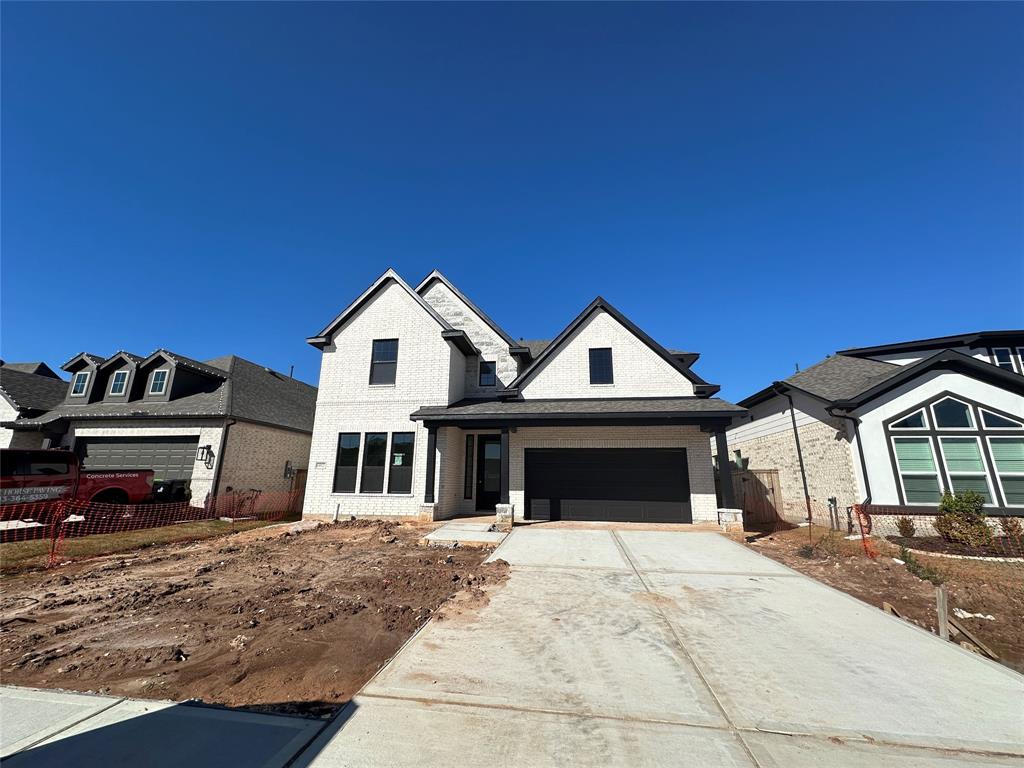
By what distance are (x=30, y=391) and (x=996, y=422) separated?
39.7 m

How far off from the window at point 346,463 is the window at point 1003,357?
27.3 meters

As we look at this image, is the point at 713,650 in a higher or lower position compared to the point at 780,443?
lower

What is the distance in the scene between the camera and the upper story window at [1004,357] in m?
16.7

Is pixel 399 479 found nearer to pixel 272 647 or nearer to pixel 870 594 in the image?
pixel 272 647

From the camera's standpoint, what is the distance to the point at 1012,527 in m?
10.3

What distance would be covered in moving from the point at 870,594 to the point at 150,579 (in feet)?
41.0

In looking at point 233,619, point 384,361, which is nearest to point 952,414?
point 233,619

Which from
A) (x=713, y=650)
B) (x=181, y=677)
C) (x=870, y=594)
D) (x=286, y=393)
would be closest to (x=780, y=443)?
(x=870, y=594)

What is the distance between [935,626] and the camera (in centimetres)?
559

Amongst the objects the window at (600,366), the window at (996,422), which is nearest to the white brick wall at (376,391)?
the window at (600,366)

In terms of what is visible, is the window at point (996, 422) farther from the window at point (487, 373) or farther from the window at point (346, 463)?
the window at point (346, 463)

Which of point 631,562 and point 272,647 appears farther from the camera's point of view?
point 631,562

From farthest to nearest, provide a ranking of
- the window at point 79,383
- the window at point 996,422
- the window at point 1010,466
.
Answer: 1. the window at point 79,383
2. the window at point 996,422
3. the window at point 1010,466

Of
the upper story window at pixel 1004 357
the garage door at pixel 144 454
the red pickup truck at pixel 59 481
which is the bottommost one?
the red pickup truck at pixel 59 481
